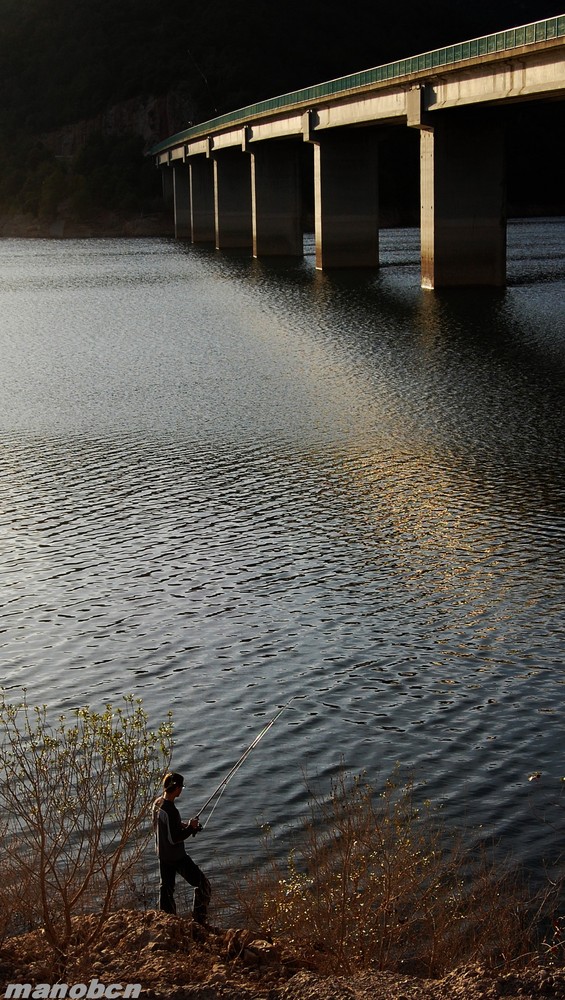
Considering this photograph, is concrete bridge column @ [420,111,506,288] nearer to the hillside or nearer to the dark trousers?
the dark trousers

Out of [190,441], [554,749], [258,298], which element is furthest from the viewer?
[258,298]

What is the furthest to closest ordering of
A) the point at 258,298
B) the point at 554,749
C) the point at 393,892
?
1. the point at 258,298
2. the point at 554,749
3. the point at 393,892

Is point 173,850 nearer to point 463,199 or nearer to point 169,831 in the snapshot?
point 169,831

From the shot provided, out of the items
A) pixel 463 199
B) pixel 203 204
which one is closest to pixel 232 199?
pixel 203 204

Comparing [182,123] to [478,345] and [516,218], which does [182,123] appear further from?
[478,345]

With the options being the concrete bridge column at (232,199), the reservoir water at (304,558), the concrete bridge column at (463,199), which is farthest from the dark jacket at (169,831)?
the concrete bridge column at (232,199)

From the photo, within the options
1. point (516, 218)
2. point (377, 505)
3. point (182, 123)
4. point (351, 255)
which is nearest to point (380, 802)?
point (377, 505)

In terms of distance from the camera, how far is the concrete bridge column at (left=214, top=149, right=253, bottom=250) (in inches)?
4508

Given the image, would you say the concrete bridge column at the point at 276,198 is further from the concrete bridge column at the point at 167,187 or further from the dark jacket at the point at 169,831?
the dark jacket at the point at 169,831

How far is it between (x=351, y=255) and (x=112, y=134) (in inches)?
4753

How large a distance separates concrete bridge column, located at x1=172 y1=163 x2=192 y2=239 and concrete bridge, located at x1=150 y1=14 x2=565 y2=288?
1741 inches

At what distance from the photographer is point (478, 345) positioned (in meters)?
45.5

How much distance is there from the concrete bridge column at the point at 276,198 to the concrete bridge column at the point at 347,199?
51.7ft

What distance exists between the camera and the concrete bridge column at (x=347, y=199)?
3189 inches
